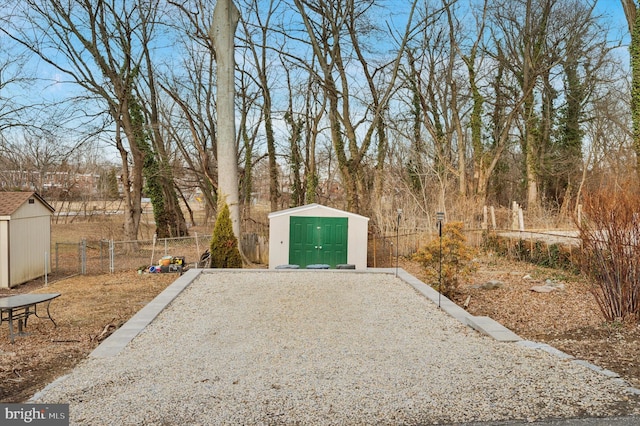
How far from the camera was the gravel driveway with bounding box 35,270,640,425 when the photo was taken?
3.48 metres

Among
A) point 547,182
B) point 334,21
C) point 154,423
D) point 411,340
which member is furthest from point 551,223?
point 154,423

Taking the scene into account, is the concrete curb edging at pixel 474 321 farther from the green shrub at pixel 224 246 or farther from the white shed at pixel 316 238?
the white shed at pixel 316 238

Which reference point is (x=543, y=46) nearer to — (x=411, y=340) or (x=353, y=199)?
(x=353, y=199)

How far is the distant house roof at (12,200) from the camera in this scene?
14.5 meters

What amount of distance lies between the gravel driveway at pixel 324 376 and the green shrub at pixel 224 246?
585cm

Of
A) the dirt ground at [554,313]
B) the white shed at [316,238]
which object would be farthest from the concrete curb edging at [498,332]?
the white shed at [316,238]

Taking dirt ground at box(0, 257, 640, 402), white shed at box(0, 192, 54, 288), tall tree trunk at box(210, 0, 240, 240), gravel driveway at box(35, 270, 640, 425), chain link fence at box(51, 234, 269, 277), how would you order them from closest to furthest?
gravel driveway at box(35, 270, 640, 425) < dirt ground at box(0, 257, 640, 402) < tall tree trunk at box(210, 0, 240, 240) < white shed at box(0, 192, 54, 288) < chain link fence at box(51, 234, 269, 277)

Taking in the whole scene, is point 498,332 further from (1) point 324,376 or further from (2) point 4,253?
(2) point 4,253

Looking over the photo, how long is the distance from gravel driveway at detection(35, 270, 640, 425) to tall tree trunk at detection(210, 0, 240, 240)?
7.04 m

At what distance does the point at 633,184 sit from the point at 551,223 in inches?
509

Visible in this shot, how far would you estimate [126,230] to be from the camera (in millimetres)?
21203

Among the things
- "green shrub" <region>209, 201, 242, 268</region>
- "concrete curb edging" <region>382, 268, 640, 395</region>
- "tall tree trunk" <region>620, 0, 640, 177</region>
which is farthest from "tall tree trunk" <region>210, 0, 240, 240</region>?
"tall tree trunk" <region>620, 0, 640, 177</region>

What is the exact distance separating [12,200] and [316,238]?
30.7 feet

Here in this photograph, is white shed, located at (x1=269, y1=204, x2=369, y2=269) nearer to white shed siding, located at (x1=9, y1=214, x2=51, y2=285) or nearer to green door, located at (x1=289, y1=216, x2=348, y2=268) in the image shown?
green door, located at (x1=289, y1=216, x2=348, y2=268)
